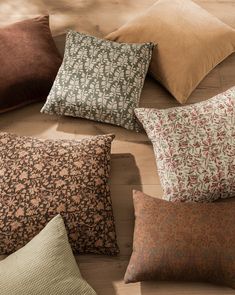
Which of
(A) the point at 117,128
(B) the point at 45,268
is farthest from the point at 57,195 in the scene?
(A) the point at 117,128

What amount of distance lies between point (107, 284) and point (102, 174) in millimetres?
407

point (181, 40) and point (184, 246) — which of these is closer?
point (184, 246)

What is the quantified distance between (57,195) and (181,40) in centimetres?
88

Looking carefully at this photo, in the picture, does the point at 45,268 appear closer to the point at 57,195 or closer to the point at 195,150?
the point at 57,195

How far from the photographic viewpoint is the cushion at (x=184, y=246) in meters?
1.54

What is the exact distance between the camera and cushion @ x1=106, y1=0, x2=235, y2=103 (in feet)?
6.32

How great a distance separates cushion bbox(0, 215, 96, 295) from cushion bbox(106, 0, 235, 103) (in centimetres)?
82

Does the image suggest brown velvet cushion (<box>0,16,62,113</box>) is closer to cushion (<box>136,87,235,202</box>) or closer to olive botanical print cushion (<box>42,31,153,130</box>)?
olive botanical print cushion (<box>42,31,153,130</box>)

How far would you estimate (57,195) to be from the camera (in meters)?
1.60

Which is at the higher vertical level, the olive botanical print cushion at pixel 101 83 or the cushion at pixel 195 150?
the olive botanical print cushion at pixel 101 83

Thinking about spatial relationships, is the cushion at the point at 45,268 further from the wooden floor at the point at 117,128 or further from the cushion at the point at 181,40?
the cushion at the point at 181,40

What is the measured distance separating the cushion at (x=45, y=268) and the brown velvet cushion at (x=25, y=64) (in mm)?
607

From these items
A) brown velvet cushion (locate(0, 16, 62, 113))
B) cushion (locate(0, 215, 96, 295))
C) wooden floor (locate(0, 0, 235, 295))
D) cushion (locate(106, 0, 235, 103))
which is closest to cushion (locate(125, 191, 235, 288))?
wooden floor (locate(0, 0, 235, 295))

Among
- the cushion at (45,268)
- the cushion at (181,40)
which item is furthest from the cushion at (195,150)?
the cushion at (45,268)
